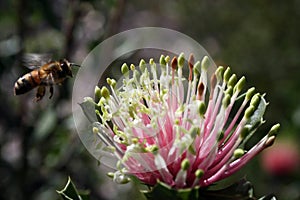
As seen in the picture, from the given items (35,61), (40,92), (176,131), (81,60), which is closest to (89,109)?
(176,131)

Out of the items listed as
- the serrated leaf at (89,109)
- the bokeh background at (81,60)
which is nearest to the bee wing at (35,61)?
the bokeh background at (81,60)

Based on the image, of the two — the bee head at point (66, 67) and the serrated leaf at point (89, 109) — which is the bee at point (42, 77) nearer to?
the bee head at point (66, 67)

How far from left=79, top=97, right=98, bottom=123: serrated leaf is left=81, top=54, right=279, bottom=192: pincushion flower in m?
0.03

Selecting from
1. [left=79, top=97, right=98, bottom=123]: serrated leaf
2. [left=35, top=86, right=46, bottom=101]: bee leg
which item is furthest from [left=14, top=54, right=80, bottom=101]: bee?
[left=79, top=97, right=98, bottom=123]: serrated leaf

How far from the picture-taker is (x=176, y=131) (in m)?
1.29

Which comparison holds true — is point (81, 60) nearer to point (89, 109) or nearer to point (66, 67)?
point (66, 67)

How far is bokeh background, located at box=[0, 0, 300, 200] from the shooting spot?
2.83 m

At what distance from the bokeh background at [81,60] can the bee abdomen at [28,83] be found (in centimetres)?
38

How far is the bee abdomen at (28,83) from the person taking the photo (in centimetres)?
180

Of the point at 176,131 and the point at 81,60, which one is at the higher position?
the point at 176,131

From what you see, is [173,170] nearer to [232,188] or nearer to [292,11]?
[232,188]

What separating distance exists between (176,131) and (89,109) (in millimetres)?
277

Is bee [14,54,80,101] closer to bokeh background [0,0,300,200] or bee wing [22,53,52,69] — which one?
bee wing [22,53,52,69]

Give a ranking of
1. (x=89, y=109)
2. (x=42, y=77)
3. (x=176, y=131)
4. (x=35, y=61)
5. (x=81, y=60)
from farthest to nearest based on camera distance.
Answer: (x=81, y=60) < (x=35, y=61) < (x=42, y=77) < (x=89, y=109) < (x=176, y=131)
